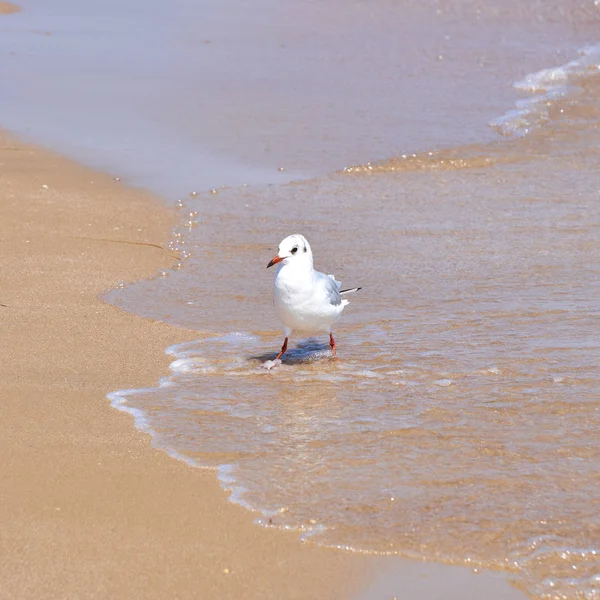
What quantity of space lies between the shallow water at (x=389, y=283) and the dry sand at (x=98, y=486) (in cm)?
17

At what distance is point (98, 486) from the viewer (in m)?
4.48

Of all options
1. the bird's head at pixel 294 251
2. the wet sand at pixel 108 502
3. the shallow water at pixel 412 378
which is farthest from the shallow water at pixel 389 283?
the bird's head at pixel 294 251

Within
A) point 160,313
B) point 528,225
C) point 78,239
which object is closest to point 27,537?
point 160,313

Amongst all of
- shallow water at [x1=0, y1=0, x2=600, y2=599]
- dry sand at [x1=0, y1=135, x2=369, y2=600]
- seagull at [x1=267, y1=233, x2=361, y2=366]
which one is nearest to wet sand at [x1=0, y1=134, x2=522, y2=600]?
dry sand at [x1=0, y1=135, x2=369, y2=600]

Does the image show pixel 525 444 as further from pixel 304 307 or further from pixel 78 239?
pixel 78 239

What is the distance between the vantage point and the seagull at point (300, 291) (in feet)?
19.2

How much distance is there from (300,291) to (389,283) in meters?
1.53

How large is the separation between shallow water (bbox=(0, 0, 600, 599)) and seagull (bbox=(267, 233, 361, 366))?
26 centimetres

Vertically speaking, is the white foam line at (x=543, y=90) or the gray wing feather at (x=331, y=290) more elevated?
the white foam line at (x=543, y=90)

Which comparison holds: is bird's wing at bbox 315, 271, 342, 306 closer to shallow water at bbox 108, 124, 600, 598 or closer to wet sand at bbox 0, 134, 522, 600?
shallow water at bbox 108, 124, 600, 598

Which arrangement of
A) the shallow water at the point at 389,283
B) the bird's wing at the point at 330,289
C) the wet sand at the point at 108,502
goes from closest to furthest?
the wet sand at the point at 108,502
the shallow water at the point at 389,283
the bird's wing at the point at 330,289

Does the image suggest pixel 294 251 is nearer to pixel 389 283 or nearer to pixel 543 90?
pixel 389 283

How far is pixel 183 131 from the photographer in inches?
431

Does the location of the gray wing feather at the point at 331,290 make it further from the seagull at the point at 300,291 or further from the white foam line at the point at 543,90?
the white foam line at the point at 543,90
